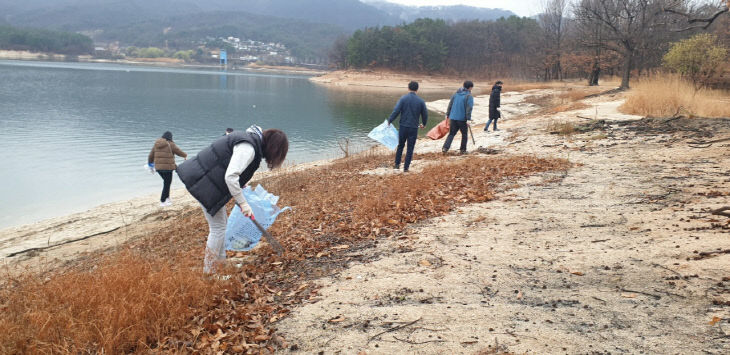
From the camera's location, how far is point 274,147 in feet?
14.2

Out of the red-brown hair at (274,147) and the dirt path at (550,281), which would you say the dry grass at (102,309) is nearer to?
the dirt path at (550,281)

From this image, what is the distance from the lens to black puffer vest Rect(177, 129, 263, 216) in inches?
169

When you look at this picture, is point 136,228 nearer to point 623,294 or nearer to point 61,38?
point 623,294

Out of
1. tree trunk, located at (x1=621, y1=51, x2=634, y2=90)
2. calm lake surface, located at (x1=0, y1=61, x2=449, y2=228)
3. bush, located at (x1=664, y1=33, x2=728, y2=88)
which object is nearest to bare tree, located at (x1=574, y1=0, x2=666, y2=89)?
tree trunk, located at (x1=621, y1=51, x2=634, y2=90)

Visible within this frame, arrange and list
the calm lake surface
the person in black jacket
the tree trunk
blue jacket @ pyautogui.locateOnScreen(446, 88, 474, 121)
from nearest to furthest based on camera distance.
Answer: blue jacket @ pyautogui.locateOnScreen(446, 88, 474, 121), the calm lake surface, the person in black jacket, the tree trunk

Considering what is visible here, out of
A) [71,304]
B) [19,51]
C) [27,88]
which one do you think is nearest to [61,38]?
[19,51]

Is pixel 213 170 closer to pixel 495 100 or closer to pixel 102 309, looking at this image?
pixel 102 309

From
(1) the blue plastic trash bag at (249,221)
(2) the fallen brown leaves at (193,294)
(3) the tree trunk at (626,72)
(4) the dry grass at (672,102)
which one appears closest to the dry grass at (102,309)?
(2) the fallen brown leaves at (193,294)

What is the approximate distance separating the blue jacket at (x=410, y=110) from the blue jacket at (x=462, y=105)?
232 centimetres

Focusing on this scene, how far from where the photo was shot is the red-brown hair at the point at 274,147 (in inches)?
170

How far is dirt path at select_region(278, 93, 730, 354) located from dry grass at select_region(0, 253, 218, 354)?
992mm

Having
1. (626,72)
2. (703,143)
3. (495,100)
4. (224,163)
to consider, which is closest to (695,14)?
(495,100)

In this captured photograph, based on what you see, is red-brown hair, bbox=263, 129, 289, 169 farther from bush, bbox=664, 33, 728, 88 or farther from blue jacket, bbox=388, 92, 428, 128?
bush, bbox=664, 33, 728, 88

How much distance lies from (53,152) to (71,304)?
20.5 metres
